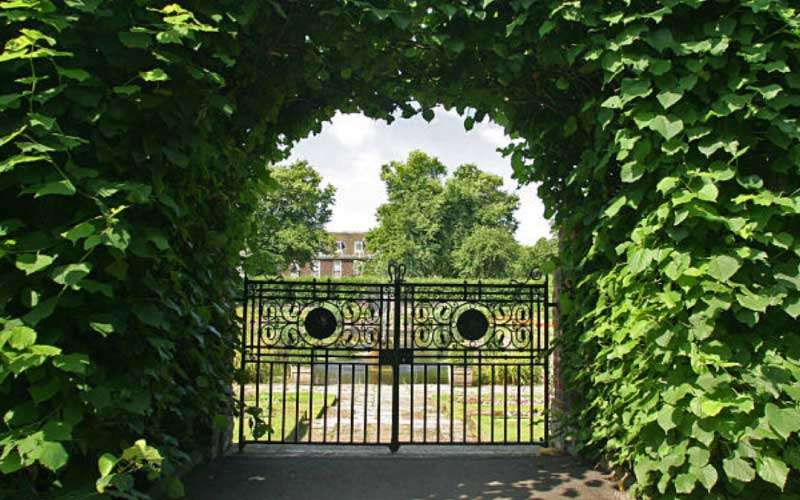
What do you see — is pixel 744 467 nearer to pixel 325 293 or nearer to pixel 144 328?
pixel 144 328

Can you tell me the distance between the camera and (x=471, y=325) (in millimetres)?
5184

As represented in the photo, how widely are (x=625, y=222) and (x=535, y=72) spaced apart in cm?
128

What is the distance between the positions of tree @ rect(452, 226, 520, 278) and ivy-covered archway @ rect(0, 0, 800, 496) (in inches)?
1362

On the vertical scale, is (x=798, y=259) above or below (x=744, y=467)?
above

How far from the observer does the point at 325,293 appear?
5.28 meters

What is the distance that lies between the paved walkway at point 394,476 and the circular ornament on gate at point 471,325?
3.47 ft

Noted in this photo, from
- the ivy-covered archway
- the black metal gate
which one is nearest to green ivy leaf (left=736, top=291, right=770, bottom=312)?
the ivy-covered archway

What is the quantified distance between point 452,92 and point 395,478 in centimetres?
304

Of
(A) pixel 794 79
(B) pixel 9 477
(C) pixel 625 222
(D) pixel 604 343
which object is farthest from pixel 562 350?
(B) pixel 9 477

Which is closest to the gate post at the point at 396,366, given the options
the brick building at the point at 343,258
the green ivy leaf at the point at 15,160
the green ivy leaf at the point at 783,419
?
the green ivy leaf at the point at 783,419

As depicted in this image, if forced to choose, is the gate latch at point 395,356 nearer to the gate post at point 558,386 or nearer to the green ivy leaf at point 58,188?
the gate post at point 558,386

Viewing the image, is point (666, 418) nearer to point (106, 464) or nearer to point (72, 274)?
point (106, 464)

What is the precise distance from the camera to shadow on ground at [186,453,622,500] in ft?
12.5

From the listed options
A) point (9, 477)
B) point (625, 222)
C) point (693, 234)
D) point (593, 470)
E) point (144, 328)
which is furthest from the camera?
point (593, 470)
